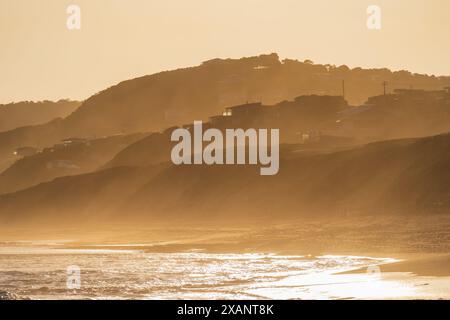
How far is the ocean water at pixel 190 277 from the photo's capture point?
30.1m

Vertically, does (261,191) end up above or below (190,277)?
above

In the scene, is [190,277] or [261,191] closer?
[190,277]

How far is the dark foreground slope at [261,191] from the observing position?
76.1m

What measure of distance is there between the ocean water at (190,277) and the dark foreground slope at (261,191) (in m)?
25.2

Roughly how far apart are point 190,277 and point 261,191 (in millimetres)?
51316

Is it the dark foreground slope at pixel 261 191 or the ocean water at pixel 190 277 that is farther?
the dark foreground slope at pixel 261 191

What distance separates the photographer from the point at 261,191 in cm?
8881

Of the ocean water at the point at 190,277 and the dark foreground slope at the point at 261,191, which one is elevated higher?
the dark foreground slope at the point at 261,191

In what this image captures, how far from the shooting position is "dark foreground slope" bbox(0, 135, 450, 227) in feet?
250

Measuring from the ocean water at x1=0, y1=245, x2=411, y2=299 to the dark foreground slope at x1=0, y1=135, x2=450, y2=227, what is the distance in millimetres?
25202

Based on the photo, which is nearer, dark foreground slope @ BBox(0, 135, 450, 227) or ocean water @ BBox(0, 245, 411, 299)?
ocean water @ BBox(0, 245, 411, 299)
